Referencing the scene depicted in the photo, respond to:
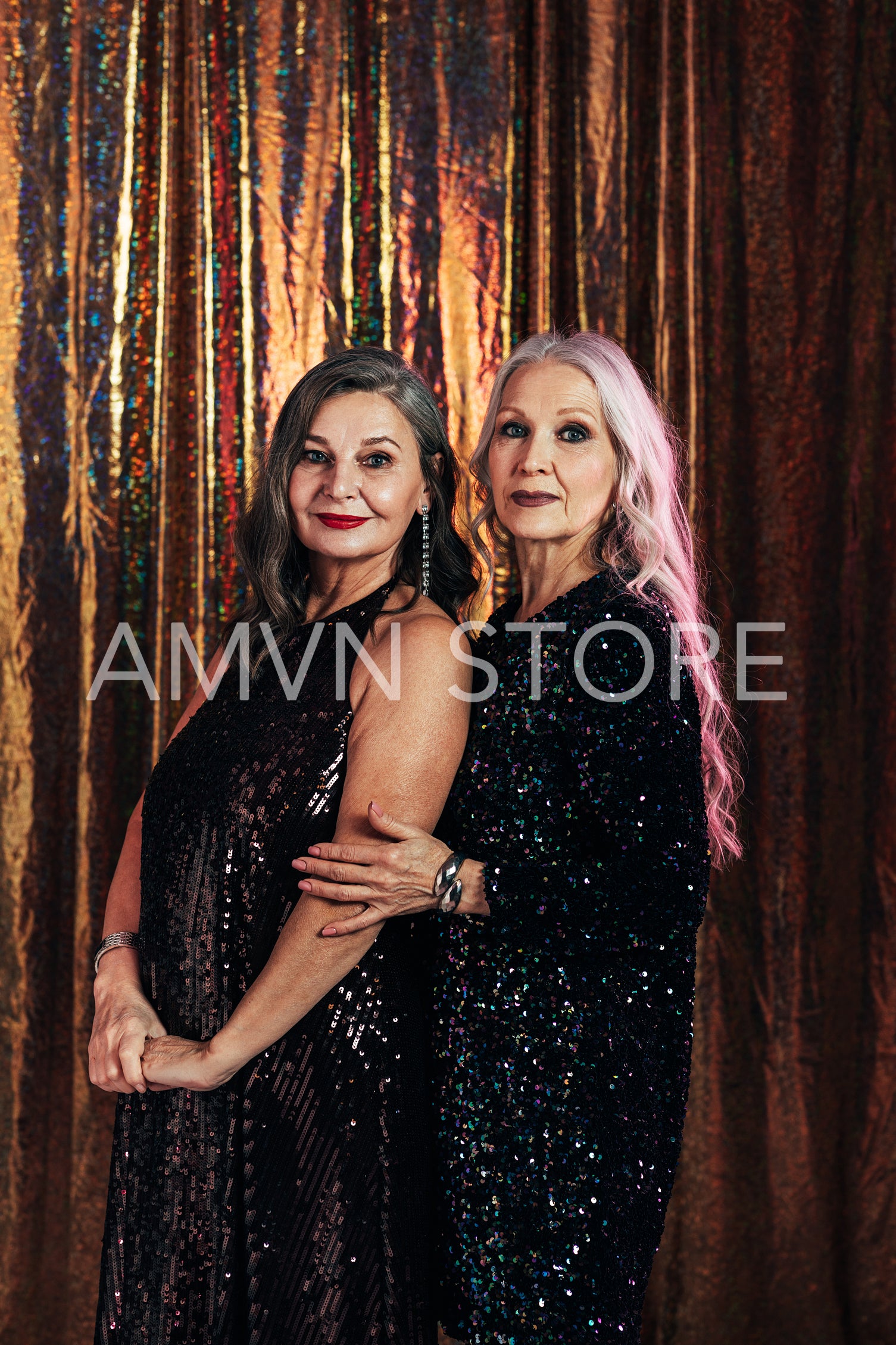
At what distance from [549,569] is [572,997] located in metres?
0.54

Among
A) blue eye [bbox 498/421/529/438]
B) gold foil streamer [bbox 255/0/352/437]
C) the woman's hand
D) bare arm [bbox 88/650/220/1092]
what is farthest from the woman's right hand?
gold foil streamer [bbox 255/0/352/437]

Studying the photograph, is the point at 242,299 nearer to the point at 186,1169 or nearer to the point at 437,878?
the point at 437,878

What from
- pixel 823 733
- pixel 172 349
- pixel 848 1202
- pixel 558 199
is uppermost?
pixel 558 199

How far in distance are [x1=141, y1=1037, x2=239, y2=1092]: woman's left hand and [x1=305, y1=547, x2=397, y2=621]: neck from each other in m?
0.55

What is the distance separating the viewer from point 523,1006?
49.7 inches

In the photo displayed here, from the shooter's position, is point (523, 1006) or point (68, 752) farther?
point (68, 752)

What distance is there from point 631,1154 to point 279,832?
532mm

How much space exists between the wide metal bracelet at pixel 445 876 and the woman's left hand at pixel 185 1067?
30cm

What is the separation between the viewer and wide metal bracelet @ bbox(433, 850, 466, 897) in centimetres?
123

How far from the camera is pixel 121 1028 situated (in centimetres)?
133

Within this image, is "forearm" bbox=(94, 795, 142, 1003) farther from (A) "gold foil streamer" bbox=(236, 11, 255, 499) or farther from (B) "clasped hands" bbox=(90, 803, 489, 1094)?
(A) "gold foil streamer" bbox=(236, 11, 255, 499)

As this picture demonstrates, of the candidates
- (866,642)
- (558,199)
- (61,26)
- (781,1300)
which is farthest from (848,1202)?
(61,26)

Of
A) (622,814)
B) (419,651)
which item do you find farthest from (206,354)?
(622,814)

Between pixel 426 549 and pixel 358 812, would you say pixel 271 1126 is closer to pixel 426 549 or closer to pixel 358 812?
pixel 358 812
